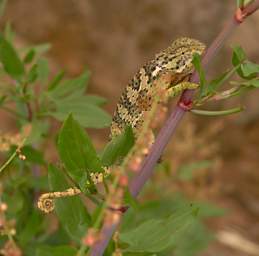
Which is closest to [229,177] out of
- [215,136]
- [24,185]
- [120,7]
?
[215,136]

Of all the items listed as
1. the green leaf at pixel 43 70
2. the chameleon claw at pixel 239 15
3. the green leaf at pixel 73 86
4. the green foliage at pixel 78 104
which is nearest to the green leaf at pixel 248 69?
the chameleon claw at pixel 239 15

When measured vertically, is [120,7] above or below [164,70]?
above

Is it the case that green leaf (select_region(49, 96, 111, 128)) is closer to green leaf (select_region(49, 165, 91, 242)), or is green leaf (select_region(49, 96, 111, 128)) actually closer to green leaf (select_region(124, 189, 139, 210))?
green leaf (select_region(49, 165, 91, 242))

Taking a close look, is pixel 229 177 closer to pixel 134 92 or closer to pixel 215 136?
pixel 215 136

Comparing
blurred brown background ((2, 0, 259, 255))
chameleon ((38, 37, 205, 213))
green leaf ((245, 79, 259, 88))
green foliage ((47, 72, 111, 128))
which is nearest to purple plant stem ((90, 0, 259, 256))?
green leaf ((245, 79, 259, 88))

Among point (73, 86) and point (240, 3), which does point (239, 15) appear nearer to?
point (240, 3)

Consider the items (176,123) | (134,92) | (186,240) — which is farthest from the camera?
(186,240)

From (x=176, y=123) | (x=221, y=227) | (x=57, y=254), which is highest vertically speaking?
(x=221, y=227)
